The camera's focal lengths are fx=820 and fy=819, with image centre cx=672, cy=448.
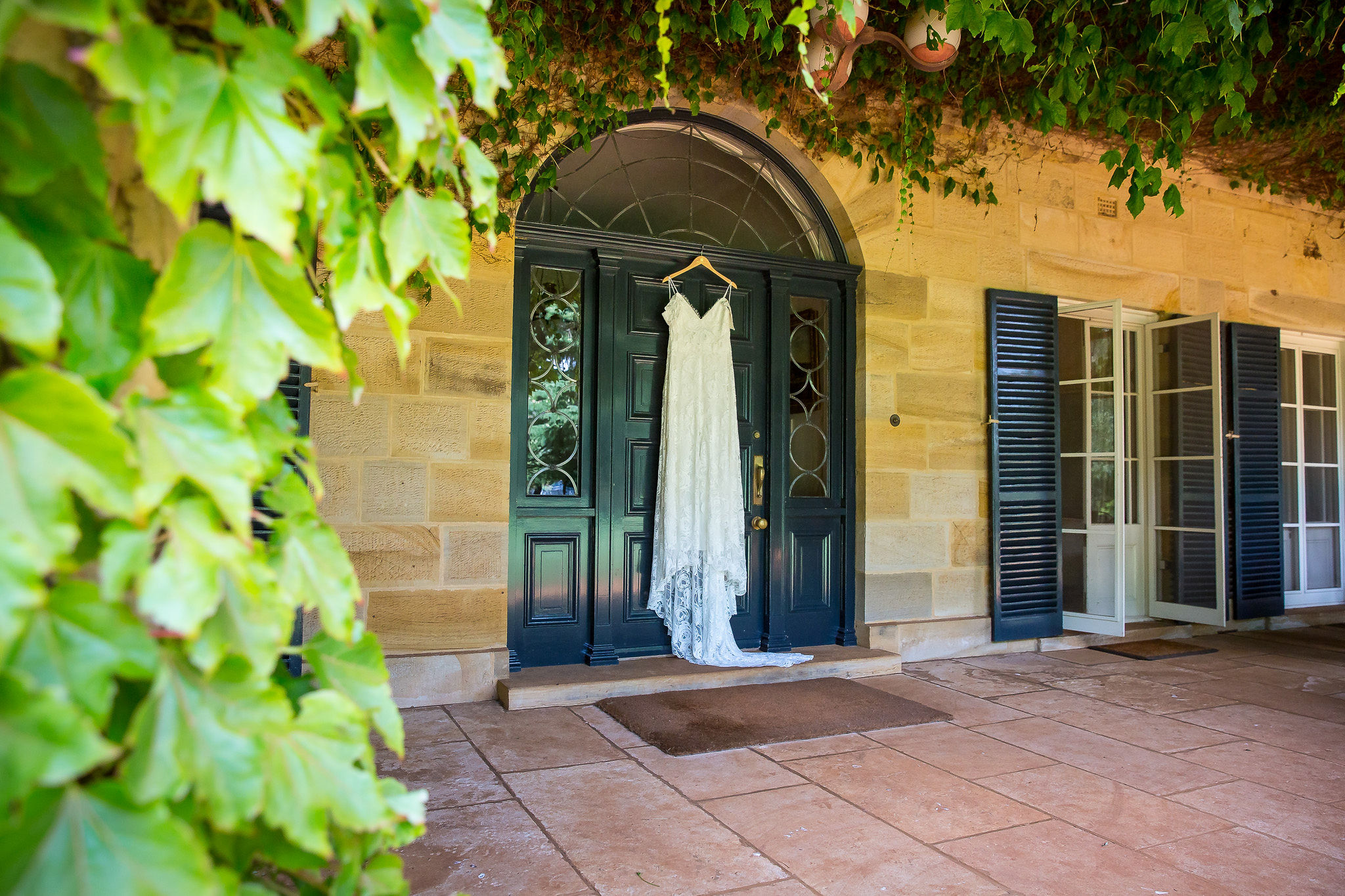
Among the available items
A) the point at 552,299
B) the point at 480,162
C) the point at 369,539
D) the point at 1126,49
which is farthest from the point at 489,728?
the point at 1126,49

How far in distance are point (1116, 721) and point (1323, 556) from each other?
4.32 m

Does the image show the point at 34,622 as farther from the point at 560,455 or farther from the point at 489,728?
the point at 560,455

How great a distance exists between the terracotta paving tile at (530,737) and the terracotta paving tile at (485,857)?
444 mm

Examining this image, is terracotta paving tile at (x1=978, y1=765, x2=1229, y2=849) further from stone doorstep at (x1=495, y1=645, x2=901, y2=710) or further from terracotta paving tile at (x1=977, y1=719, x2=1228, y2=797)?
stone doorstep at (x1=495, y1=645, x2=901, y2=710)

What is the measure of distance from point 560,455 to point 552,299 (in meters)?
0.79

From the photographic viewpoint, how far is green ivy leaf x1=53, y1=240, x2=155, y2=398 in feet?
1.58

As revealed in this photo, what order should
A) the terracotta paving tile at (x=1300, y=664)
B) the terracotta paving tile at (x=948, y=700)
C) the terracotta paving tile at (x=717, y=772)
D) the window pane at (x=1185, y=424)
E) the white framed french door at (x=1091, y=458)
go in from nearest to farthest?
the terracotta paving tile at (x=717, y=772)
the terracotta paving tile at (x=948, y=700)
the terracotta paving tile at (x=1300, y=664)
the white framed french door at (x=1091, y=458)
the window pane at (x=1185, y=424)

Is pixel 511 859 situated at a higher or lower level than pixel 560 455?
lower

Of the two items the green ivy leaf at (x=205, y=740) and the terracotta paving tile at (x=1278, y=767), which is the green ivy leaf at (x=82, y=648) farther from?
the terracotta paving tile at (x=1278, y=767)

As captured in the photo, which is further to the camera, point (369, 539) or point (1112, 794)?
point (369, 539)

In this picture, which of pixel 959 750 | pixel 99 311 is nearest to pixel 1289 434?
pixel 959 750

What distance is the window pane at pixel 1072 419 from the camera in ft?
17.1

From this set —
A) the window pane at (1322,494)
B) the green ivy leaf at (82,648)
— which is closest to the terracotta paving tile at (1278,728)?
the window pane at (1322,494)

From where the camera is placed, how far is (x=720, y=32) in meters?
3.63
